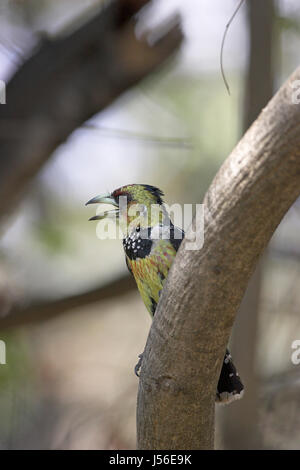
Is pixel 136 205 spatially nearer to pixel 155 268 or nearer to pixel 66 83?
pixel 155 268

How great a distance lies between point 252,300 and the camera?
5.14m

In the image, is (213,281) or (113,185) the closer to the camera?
(213,281)

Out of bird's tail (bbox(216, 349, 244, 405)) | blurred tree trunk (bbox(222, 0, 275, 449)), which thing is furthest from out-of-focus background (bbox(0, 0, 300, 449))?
bird's tail (bbox(216, 349, 244, 405))

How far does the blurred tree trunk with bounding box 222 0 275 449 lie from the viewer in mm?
5027

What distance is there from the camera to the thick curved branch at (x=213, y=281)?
1955 mm

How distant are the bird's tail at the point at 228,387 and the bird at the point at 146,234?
39 centimetres

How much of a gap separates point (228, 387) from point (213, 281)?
82cm

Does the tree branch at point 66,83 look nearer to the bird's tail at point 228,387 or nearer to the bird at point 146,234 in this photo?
the bird at point 146,234

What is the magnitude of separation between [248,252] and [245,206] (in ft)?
0.49

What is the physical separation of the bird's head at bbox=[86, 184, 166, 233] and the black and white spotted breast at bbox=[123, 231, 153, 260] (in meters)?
0.04

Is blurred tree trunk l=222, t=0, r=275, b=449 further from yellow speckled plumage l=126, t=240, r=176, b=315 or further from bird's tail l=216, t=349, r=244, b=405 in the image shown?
bird's tail l=216, t=349, r=244, b=405

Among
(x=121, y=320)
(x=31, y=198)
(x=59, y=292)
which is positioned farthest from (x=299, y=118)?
(x=121, y=320)

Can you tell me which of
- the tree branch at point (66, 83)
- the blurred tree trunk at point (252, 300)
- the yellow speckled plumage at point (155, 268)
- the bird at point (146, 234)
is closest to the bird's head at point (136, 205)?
the bird at point (146, 234)

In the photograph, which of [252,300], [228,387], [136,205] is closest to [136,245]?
[136,205]
